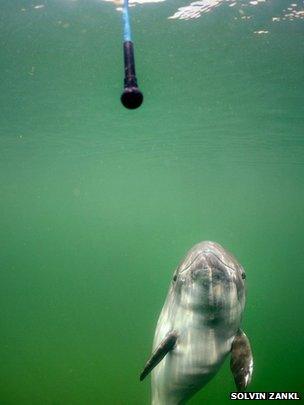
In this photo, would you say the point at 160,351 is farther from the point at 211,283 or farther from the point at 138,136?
the point at 138,136

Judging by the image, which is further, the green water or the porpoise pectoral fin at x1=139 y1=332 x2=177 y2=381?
the green water

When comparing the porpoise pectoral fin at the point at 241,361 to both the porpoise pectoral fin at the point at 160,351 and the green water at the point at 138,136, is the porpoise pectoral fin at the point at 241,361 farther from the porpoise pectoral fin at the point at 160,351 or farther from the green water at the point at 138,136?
the green water at the point at 138,136

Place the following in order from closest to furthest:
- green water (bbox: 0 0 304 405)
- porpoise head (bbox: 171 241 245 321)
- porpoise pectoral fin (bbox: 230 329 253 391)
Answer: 1. porpoise head (bbox: 171 241 245 321)
2. porpoise pectoral fin (bbox: 230 329 253 391)
3. green water (bbox: 0 0 304 405)

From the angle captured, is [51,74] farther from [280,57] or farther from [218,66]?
[280,57]

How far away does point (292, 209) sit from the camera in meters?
48.4

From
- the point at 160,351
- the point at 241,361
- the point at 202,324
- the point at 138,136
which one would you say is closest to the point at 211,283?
the point at 202,324

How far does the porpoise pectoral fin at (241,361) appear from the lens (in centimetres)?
520

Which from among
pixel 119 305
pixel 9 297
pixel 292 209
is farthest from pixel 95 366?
pixel 9 297

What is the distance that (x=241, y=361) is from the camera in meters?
5.32

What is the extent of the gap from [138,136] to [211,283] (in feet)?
59.3

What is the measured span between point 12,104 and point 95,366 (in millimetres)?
18809

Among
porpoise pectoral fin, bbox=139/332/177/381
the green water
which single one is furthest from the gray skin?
the green water

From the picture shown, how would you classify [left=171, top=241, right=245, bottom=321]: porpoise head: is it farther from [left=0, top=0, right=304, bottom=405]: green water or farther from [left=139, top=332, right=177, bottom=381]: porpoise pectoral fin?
[left=0, top=0, right=304, bottom=405]: green water

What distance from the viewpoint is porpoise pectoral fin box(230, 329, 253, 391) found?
520 cm
